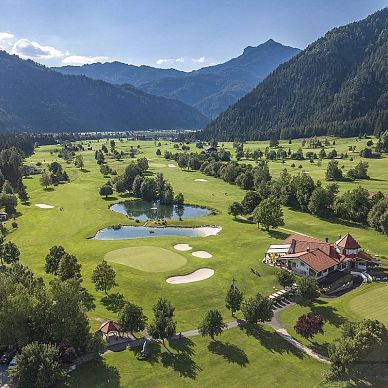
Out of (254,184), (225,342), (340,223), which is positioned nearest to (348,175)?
(254,184)

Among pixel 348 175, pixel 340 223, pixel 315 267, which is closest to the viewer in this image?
pixel 315 267

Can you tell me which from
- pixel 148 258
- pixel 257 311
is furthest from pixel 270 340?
pixel 148 258

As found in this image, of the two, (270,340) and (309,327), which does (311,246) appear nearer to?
(309,327)

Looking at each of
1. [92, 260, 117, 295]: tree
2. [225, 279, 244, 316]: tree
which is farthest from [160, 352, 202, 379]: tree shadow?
[92, 260, 117, 295]: tree

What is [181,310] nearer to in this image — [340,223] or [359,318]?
[359,318]

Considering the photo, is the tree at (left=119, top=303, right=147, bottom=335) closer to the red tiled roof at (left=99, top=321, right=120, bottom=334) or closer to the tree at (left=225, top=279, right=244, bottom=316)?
the red tiled roof at (left=99, top=321, right=120, bottom=334)
